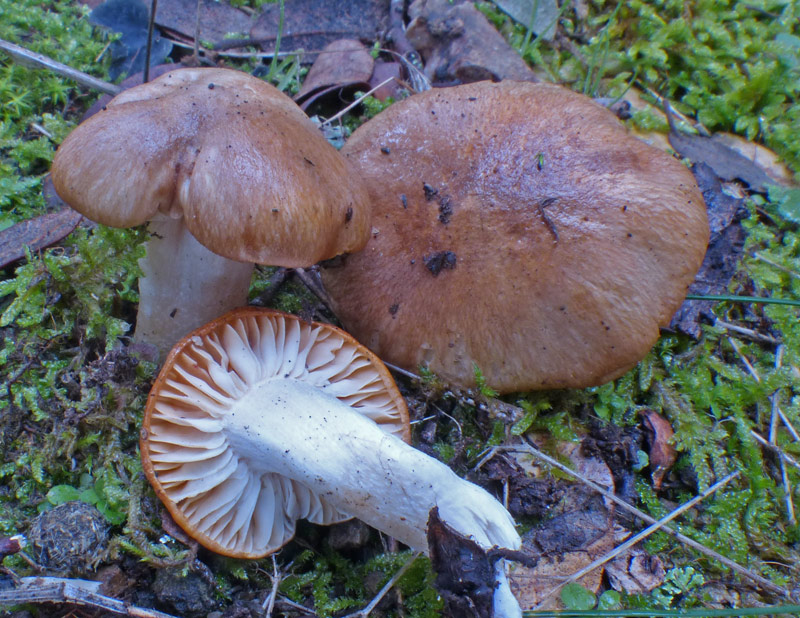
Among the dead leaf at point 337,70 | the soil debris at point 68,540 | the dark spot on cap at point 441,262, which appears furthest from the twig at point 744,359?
the soil debris at point 68,540

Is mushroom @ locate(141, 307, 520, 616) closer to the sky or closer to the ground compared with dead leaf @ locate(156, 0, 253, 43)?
closer to the ground

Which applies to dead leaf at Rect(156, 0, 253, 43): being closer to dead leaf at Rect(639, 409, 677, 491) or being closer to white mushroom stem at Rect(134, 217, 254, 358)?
white mushroom stem at Rect(134, 217, 254, 358)

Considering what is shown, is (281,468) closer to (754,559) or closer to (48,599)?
(48,599)

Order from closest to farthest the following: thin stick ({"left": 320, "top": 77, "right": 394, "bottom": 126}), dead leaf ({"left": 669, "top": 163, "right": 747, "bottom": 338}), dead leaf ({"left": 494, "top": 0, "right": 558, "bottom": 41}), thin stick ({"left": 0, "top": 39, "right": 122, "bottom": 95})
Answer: dead leaf ({"left": 669, "top": 163, "right": 747, "bottom": 338}) → thin stick ({"left": 0, "top": 39, "right": 122, "bottom": 95}) → thin stick ({"left": 320, "top": 77, "right": 394, "bottom": 126}) → dead leaf ({"left": 494, "top": 0, "right": 558, "bottom": 41})

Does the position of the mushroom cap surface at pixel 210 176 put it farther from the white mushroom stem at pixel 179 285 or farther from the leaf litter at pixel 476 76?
the leaf litter at pixel 476 76

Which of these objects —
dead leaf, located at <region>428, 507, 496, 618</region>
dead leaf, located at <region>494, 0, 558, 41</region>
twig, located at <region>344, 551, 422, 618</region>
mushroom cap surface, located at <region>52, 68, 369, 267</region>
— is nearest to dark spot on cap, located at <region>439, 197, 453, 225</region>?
mushroom cap surface, located at <region>52, 68, 369, 267</region>

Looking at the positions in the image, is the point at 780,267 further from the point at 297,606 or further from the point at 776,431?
the point at 297,606

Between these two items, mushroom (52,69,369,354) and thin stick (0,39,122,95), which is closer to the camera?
mushroom (52,69,369,354)
